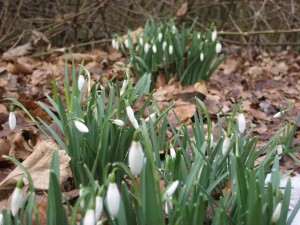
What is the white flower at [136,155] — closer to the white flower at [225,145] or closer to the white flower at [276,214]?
the white flower at [276,214]

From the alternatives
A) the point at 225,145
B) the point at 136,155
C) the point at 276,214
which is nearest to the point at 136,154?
the point at 136,155

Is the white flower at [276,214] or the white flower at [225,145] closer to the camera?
the white flower at [276,214]

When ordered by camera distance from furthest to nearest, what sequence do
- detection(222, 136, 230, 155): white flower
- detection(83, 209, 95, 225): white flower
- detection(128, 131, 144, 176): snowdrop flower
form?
detection(222, 136, 230, 155): white flower → detection(128, 131, 144, 176): snowdrop flower → detection(83, 209, 95, 225): white flower

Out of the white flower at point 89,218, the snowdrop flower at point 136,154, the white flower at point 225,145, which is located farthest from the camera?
the white flower at point 225,145

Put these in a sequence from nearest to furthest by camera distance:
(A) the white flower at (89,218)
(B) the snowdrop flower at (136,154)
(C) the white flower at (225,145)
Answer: (A) the white flower at (89,218) < (B) the snowdrop flower at (136,154) < (C) the white flower at (225,145)

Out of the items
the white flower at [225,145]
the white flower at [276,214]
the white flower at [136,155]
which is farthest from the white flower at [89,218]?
the white flower at [225,145]

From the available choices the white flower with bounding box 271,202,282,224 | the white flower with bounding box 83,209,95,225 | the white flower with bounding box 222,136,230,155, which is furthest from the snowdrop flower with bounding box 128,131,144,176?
the white flower with bounding box 222,136,230,155

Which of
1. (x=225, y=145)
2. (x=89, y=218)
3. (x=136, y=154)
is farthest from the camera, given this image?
(x=225, y=145)

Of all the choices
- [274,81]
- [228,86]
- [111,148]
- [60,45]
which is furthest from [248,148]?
[60,45]

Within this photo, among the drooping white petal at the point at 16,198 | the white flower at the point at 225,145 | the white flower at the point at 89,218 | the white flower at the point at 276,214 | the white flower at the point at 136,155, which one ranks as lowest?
the white flower at the point at 276,214

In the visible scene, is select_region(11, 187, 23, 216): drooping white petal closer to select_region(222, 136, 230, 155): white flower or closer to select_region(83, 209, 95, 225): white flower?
select_region(83, 209, 95, 225): white flower

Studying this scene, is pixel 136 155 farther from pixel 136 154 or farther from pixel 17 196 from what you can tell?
pixel 17 196
